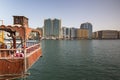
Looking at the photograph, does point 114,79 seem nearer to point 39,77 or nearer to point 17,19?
point 39,77

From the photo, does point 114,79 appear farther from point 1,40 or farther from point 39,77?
point 1,40

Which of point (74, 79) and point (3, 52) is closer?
point (3, 52)

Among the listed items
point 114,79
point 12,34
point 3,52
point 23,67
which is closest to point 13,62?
point 23,67

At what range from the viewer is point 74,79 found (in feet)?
84.5

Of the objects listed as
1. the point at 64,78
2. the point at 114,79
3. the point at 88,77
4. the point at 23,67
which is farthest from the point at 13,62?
the point at 114,79

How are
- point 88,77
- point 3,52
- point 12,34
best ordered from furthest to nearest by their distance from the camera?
1. point 88,77
2. point 12,34
3. point 3,52

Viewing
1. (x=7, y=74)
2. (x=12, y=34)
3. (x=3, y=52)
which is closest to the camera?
(x=7, y=74)

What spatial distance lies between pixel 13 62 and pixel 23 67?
1.11 m

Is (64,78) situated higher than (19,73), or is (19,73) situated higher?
(19,73)

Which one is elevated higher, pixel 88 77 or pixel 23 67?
pixel 23 67

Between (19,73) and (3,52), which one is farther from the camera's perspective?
(3,52)

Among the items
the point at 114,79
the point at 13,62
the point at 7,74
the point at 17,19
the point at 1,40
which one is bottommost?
the point at 114,79

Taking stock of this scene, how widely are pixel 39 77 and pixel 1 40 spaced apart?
7355 millimetres

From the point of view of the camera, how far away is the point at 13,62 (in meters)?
18.7
